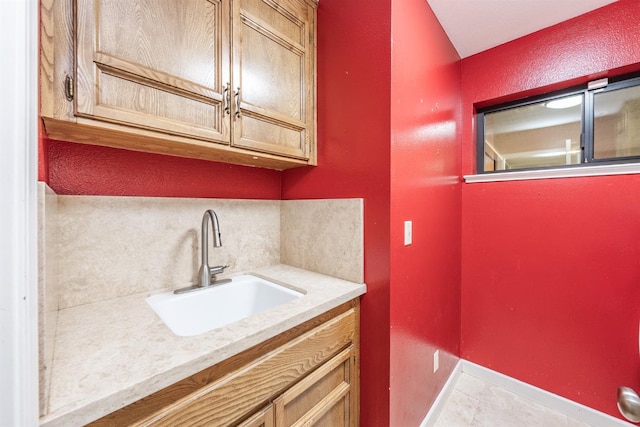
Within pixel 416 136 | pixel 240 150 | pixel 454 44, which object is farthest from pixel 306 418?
pixel 454 44

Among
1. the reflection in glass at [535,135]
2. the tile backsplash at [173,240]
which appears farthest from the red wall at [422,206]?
the reflection in glass at [535,135]

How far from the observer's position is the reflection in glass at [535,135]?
5.16 feet

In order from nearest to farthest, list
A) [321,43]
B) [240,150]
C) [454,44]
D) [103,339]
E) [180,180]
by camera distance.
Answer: [103,339] < [240,150] < [180,180] < [321,43] < [454,44]

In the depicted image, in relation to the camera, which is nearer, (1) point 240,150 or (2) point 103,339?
(2) point 103,339

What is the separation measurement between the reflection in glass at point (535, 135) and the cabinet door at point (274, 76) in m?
1.44

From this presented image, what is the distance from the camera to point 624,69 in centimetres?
134

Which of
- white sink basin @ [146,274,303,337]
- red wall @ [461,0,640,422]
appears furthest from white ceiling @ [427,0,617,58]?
white sink basin @ [146,274,303,337]

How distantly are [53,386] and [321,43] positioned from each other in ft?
5.14

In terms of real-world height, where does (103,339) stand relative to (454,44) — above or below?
below

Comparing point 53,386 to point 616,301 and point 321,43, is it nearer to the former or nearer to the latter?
point 321,43

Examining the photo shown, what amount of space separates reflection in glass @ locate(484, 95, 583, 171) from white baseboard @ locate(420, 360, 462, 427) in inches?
57.6

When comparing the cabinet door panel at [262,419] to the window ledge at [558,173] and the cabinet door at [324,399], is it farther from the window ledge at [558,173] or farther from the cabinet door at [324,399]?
the window ledge at [558,173]

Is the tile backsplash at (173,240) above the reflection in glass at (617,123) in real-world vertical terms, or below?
below

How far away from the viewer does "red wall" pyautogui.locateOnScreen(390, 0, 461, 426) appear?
111 centimetres
